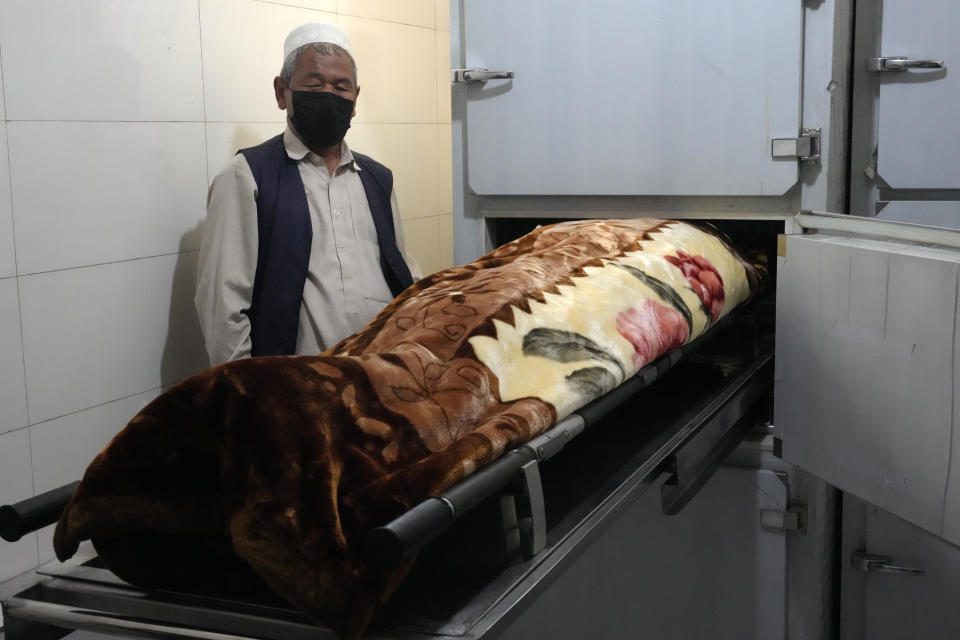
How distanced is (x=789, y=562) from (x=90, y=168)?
1867 mm

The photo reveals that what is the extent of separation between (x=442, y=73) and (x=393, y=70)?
0.34 m

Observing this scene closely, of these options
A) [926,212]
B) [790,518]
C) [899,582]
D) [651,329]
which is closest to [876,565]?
[899,582]

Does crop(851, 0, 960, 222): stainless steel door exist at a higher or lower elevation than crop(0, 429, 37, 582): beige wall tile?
higher

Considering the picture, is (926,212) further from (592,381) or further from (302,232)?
(302,232)

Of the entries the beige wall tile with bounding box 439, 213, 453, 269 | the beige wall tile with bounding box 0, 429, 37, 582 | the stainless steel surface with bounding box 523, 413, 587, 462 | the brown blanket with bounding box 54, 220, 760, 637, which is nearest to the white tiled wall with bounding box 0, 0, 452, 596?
the beige wall tile with bounding box 0, 429, 37, 582

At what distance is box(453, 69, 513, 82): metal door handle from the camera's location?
2.25 metres

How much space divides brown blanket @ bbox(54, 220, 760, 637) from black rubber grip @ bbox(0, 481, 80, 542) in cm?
2

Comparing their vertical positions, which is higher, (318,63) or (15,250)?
(318,63)

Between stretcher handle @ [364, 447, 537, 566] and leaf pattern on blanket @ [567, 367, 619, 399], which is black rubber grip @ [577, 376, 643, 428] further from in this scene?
stretcher handle @ [364, 447, 537, 566]

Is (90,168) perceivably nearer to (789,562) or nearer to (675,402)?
(675,402)

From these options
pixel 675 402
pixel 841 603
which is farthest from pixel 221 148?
pixel 841 603

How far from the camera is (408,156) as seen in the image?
376 centimetres

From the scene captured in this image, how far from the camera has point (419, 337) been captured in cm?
116

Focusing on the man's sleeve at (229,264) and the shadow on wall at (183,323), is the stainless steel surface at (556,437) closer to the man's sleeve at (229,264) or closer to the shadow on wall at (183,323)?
the man's sleeve at (229,264)
